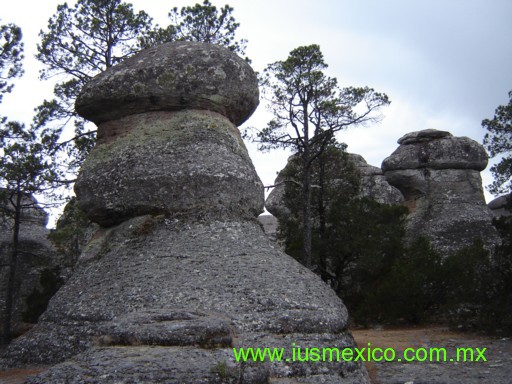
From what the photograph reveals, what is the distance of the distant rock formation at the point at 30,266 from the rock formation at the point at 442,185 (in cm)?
1626

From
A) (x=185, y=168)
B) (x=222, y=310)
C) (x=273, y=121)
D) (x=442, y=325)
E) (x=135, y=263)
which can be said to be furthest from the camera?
(x=273, y=121)

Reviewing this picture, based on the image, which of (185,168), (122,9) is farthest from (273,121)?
(185,168)

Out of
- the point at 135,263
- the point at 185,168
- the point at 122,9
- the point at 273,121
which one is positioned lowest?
the point at 135,263

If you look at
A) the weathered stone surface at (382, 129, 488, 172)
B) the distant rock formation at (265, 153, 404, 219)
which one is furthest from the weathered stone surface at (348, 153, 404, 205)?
the weathered stone surface at (382, 129, 488, 172)

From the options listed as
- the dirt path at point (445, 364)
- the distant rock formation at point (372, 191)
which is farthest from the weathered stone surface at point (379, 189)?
the dirt path at point (445, 364)

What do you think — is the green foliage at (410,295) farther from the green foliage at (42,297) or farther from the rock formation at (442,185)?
the green foliage at (42,297)

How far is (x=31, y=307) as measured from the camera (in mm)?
20938

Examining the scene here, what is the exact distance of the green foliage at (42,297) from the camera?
→ 809 inches

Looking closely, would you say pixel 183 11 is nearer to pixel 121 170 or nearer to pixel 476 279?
pixel 121 170

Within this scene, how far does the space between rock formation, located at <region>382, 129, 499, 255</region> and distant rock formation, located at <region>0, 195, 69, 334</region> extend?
53.4 ft

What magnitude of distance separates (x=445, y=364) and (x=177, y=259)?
5385 millimetres

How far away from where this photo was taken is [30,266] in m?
24.4

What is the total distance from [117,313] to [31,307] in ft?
43.0

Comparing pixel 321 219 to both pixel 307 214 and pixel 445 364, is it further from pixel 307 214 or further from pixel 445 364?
pixel 445 364
